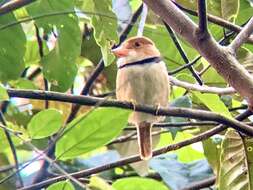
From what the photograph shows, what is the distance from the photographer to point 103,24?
1.67m

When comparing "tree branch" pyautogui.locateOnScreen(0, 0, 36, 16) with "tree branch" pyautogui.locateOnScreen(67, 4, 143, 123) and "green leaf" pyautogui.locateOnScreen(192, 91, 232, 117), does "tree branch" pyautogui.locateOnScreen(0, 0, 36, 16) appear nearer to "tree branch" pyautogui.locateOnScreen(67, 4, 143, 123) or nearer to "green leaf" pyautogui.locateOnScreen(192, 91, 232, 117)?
"green leaf" pyautogui.locateOnScreen(192, 91, 232, 117)

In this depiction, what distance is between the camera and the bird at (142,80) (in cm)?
201

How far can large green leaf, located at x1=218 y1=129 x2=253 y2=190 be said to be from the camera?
1.66m

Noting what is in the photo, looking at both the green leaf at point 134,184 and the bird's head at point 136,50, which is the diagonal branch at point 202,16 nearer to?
the green leaf at point 134,184

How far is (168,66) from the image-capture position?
2.14 metres

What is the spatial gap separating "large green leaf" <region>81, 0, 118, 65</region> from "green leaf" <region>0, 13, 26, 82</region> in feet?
0.57

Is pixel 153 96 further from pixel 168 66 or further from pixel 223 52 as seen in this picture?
pixel 223 52

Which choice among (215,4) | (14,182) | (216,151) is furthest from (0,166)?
(215,4)

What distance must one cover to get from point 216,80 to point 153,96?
0.21m

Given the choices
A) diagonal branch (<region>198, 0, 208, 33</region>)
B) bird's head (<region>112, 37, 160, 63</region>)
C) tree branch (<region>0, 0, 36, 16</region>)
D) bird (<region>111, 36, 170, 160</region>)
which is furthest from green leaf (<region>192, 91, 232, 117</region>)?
bird's head (<region>112, 37, 160, 63</region>)

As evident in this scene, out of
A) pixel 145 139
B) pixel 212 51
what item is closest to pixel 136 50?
pixel 145 139

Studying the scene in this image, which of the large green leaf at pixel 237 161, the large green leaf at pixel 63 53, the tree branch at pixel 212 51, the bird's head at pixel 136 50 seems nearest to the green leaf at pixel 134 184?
the tree branch at pixel 212 51

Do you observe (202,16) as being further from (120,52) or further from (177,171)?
(177,171)

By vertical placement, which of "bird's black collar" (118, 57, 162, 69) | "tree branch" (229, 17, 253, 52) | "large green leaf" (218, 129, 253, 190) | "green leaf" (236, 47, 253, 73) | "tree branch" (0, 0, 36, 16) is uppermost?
"tree branch" (0, 0, 36, 16)
